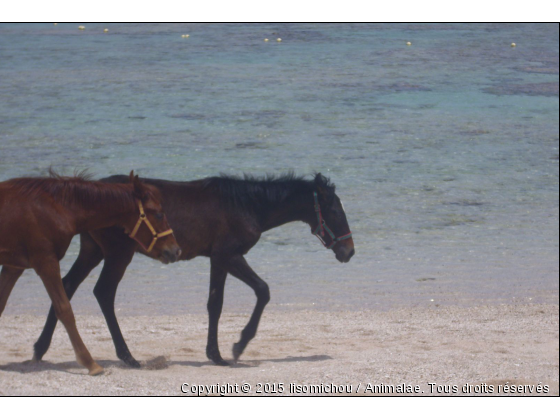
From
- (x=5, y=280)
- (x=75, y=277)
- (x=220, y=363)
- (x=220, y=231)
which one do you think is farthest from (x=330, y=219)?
(x=5, y=280)

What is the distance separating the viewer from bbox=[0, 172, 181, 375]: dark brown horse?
485 cm

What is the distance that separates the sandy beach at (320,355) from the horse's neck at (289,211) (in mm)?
1056

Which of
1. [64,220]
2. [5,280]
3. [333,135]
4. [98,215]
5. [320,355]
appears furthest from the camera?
[333,135]

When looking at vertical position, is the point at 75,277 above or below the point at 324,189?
below

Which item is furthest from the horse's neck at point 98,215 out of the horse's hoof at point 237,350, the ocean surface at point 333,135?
the ocean surface at point 333,135

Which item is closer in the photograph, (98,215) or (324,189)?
(98,215)

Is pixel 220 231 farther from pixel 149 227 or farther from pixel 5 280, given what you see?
pixel 5 280

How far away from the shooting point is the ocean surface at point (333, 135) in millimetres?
9539

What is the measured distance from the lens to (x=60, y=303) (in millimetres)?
5039

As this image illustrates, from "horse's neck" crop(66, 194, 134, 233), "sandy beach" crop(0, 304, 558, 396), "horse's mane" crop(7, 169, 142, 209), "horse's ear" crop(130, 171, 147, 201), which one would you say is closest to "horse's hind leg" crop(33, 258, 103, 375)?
"sandy beach" crop(0, 304, 558, 396)

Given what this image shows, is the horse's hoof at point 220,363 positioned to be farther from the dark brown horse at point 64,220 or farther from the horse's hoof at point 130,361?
the dark brown horse at point 64,220

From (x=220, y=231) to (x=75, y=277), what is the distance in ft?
3.51

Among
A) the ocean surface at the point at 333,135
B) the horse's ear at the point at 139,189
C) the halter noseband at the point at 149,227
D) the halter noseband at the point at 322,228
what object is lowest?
the ocean surface at the point at 333,135

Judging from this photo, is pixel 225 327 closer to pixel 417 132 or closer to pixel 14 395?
pixel 14 395
